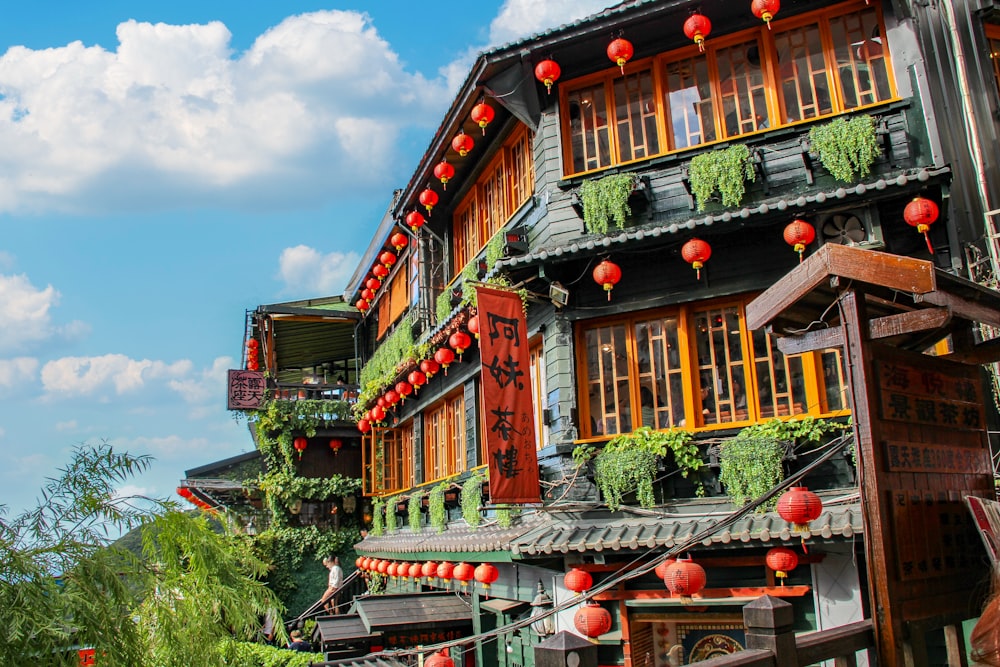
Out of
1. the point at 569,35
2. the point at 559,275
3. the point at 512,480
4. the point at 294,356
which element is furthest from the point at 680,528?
the point at 294,356

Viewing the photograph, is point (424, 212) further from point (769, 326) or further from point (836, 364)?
point (769, 326)

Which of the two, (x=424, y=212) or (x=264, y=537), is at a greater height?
(x=424, y=212)

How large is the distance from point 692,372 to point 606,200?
2.72m

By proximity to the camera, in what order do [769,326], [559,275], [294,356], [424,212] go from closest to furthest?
[769,326] < [559,275] < [424,212] < [294,356]

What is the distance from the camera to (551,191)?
42.3 ft

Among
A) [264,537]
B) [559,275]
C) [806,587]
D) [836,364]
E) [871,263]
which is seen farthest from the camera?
[264,537]

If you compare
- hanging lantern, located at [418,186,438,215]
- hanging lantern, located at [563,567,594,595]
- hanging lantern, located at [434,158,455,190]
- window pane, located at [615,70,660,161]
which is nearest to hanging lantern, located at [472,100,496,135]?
hanging lantern, located at [434,158,455,190]

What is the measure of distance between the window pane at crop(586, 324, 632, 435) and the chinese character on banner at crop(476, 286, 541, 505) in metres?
1.05

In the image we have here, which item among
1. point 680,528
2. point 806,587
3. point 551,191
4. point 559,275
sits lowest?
point 806,587

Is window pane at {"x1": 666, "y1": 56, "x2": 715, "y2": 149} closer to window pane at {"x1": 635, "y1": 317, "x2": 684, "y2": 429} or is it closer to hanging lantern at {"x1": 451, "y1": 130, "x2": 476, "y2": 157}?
window pane at {"x1": 635, "y1": 317, "x2": 684, "y2": 429}

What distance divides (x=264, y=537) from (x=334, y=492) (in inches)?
96.2

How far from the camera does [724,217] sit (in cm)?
1068

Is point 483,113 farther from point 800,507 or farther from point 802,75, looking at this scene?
point 800,507

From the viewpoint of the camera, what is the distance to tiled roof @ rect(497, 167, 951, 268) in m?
9.99
